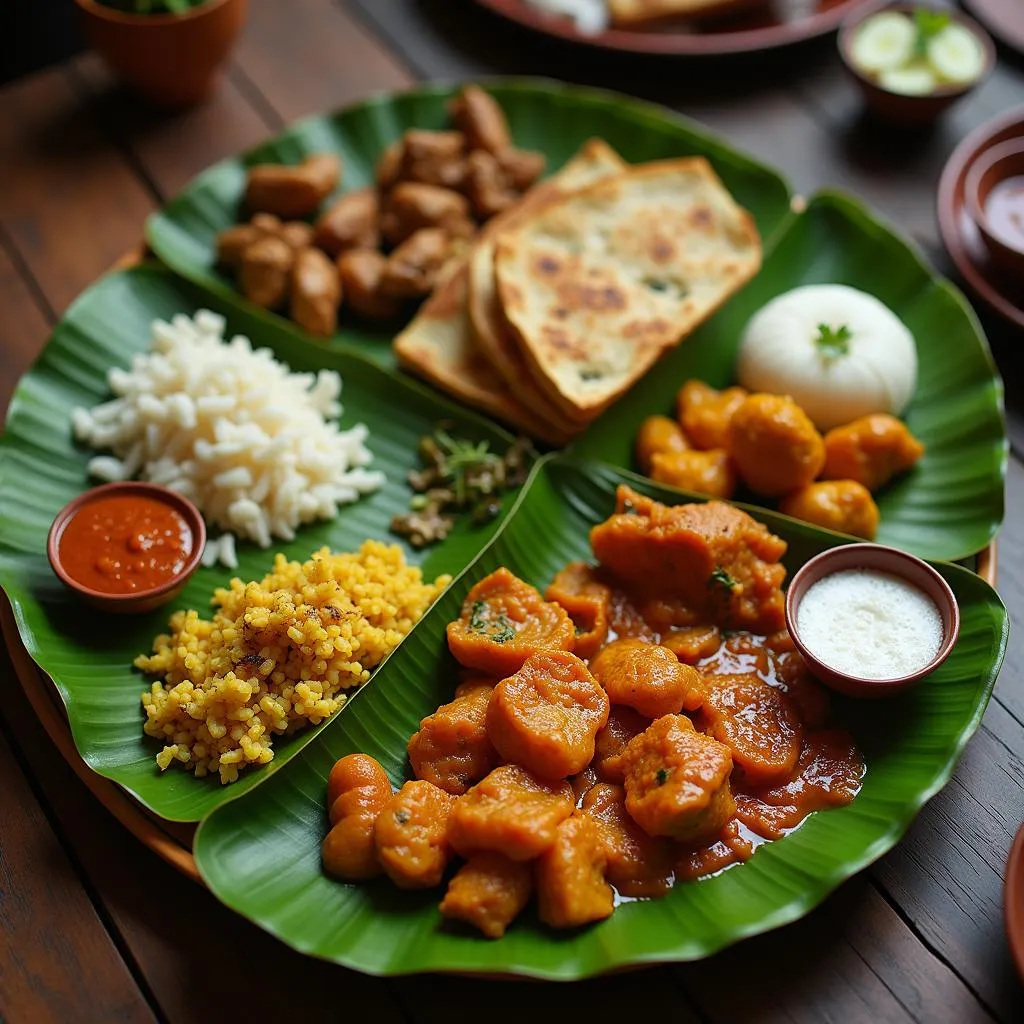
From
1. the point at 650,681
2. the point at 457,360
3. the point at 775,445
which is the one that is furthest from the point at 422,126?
the point at 650,681

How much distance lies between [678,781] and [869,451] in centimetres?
149

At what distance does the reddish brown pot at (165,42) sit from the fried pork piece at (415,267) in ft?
4.36

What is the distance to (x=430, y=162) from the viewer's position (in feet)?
14.9

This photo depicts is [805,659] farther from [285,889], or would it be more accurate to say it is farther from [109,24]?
[109,24]

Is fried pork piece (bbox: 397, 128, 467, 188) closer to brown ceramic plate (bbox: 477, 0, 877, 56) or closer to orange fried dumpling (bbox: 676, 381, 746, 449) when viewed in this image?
brown ceramic plate (bbox: 477, 0, 877, 56)

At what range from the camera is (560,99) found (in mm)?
4820

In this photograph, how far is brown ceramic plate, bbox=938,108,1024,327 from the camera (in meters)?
4.30

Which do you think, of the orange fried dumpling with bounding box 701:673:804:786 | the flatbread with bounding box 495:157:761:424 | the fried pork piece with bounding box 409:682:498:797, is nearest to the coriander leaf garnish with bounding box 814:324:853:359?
the flatbread with bounding box 495:157:761:424

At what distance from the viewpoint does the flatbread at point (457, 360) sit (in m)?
3.99

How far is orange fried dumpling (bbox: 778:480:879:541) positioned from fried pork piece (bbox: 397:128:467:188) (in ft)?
6.49

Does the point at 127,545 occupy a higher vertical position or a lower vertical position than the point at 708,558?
lower

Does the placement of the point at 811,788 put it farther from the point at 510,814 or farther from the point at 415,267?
the point at 415,267

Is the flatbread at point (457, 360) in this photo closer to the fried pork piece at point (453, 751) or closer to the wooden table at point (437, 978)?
the fried pork piece at point (453, 751)

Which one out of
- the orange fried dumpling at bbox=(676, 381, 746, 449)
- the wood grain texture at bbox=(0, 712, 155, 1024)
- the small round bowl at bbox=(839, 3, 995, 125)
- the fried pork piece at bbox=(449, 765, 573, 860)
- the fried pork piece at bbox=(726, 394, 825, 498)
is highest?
the small round bowl at bbox=(839, 3, 995, 125)
